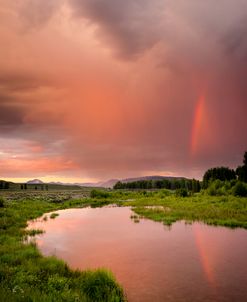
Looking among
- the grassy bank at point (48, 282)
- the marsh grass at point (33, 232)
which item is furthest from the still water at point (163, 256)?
the grassy bank at point (48, 282)

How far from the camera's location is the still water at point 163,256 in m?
14.5

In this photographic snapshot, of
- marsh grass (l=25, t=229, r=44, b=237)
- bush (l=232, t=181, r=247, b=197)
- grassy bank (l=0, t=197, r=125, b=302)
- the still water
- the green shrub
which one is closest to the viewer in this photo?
grassy bank (l=0, t=197, r=125, b=302)

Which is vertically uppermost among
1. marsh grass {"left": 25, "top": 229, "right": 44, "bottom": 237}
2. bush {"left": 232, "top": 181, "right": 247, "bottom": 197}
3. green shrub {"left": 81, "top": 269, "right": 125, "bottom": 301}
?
bush {"left": 232, "top": 181, "right": 247, "bottom": 197}

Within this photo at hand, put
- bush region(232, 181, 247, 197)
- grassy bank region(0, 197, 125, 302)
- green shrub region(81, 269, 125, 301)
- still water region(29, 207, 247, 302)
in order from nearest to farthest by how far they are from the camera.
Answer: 1. grassy bank region(0, 197, 125, 302)
2. green shrub region(81, 269, 125, 301)
3. still water region(29, 207, 247, 302)
4. bush region(232, 181, 247, 197)

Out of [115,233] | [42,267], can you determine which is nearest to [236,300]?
[42,267]

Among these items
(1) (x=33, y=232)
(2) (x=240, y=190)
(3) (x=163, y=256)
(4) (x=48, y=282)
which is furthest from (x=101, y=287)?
(2) (x=240, y=190)

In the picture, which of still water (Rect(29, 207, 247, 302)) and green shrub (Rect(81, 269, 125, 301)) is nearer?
green shrub (Rect(81, 269, 125, 301))

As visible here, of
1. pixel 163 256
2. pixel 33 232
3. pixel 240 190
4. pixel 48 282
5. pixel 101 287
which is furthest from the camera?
pixel 240 190

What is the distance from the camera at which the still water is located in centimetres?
1454

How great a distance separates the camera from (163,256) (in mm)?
20938

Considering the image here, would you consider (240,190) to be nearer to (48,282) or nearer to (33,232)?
(33,232)

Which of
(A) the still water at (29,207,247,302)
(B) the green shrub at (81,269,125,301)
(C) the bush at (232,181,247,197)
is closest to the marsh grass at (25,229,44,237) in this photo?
(A) the still water at (29,207,247,302)

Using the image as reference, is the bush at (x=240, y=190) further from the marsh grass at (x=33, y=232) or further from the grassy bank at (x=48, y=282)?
the grassy bank at (x=48, y=282)

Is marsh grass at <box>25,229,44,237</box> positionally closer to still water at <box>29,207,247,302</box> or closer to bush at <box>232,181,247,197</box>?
still water at <box>29,207,247,302</box>
